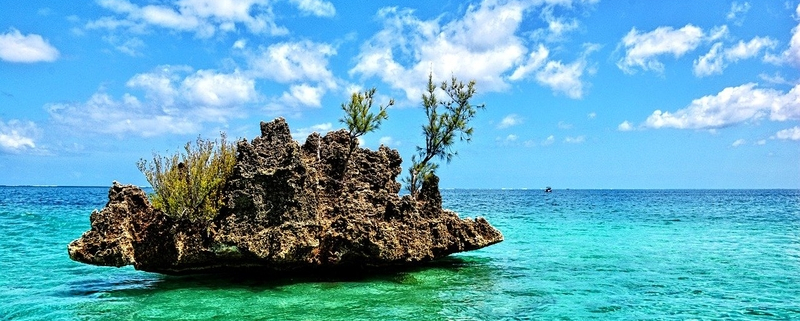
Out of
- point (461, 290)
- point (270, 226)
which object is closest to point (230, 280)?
point (270, 226)

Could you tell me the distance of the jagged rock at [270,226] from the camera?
40.9 feet

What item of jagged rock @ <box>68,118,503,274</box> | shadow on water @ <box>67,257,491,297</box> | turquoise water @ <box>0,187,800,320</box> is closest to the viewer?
turquoise water @ <box>0,187,800,320</box>

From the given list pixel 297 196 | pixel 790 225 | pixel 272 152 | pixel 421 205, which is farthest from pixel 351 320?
pixel 790 225

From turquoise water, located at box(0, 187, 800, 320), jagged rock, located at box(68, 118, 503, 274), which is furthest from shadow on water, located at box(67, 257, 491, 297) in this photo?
jagged rock, located at box(68, 118, 503, 274)

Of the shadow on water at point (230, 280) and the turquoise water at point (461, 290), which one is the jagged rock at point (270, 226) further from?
the turquoise water at point (461, 290)

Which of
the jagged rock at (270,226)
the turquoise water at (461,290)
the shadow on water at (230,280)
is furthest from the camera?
the shadow on water at (230,280)

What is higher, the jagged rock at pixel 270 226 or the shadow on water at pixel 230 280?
the jagged rock at pixel 270 226

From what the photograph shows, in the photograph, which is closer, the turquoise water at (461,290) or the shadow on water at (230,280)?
the turquoise water at (461,290)

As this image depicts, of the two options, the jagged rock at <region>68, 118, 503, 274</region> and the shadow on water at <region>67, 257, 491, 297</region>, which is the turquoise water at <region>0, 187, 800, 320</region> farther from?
the jagged rock at <region>68, 118, 503, 274</region>

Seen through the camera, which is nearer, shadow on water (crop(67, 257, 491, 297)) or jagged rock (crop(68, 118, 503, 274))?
jagged rock (crop(68, 118, 503, 274))

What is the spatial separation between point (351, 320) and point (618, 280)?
→ 7.96 meters

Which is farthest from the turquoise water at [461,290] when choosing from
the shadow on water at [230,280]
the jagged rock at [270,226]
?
the jagged rock at [270,226]

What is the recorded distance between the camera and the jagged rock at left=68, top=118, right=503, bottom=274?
1245 cm

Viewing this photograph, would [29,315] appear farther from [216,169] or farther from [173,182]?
[216,169]
